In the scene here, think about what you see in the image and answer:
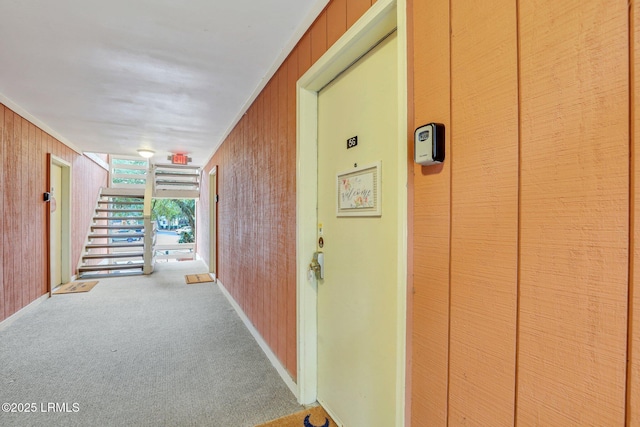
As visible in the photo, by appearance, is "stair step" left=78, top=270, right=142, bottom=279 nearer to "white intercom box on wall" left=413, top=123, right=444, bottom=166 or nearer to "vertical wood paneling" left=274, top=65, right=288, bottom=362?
"vertical wood paneling" left=274, top=65, right=288, bottom=362

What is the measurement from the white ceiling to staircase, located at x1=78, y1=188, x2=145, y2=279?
2.78 meters

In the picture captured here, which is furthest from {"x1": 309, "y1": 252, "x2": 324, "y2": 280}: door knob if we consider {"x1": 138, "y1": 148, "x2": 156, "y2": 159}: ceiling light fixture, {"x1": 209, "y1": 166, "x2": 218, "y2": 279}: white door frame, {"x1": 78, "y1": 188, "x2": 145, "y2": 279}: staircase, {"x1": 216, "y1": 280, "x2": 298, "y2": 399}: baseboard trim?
{"x1": 78, "y1": 188, "x2": 145, "y2": 279}: staircase

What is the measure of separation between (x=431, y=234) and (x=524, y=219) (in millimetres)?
263

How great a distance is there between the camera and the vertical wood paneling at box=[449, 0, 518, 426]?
70 centimetres

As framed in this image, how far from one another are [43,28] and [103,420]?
2303 mm

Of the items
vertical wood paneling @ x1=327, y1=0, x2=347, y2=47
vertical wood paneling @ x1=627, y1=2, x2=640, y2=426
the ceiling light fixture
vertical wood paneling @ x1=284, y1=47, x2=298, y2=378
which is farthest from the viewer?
the ceiling light fixture

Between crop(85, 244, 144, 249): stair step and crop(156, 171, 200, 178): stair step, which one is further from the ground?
crop(156, 171, 200, 178): stair step

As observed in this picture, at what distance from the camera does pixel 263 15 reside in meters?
1.66

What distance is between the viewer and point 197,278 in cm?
527

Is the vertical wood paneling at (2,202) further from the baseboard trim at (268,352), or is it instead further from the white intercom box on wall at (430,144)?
the white intercom box on wall at (430,144)

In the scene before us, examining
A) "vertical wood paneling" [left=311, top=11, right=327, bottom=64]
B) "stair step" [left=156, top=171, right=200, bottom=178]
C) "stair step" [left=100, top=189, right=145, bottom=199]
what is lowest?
"stair step" [left=100, top=189, right=145, bottom=199]

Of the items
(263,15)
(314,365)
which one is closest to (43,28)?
(263,15)

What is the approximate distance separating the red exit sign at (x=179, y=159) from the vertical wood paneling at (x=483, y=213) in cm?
593

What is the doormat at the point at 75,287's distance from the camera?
14.1ft
